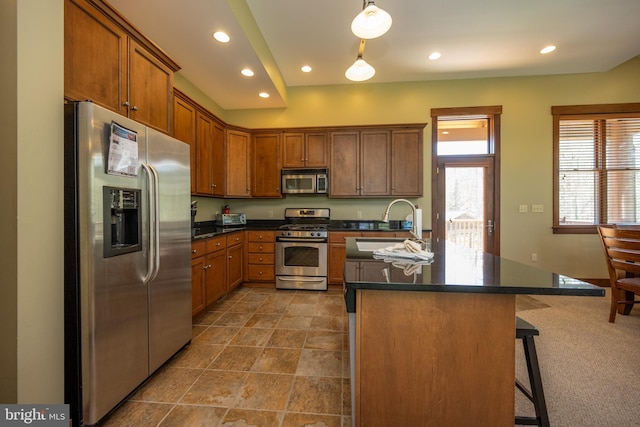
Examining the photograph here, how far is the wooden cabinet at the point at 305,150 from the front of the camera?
13.3 ft

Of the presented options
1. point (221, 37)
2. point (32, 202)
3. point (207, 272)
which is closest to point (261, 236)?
point (207, 272)

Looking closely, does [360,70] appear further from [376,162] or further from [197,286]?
[197,286]

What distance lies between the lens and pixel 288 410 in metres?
1.53

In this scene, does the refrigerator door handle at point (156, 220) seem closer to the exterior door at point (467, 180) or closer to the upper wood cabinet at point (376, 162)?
the upper wood cabinet at point (376, 162)

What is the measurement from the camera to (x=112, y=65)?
5.50ft

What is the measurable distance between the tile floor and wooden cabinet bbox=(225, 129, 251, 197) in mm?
1866

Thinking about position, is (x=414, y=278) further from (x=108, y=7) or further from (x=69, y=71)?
(x=108, y=7)

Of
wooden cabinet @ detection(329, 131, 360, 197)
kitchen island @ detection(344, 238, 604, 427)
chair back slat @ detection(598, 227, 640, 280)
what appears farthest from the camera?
wooden cabinet @ detection(329, 131, 360, 197)

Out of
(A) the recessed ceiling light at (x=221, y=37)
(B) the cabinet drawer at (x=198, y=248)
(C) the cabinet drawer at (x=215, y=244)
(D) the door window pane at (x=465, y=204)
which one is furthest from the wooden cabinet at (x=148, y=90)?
(D) the door window pane at (x=465, y=204)

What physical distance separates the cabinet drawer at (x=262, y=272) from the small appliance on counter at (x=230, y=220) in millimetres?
751

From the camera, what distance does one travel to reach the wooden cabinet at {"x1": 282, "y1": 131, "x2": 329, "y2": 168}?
4.04 meters

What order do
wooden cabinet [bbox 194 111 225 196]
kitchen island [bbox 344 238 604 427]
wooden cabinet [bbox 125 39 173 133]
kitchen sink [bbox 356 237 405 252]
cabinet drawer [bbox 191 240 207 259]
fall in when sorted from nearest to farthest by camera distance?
kitchen island [bbox 344 238 604 427]
wooden cabinet [bbox 125 39 173 133]
kitchen sink [bbox 356 237 405 252]
cabinet drawer [bbox 191 240 207 259]
wooden cabinet [bbox 194 111 225 196]

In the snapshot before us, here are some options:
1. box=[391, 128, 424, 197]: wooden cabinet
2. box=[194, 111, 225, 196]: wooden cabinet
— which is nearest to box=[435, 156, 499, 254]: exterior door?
box=[391, 128, 424, 197]: wooden cabinet

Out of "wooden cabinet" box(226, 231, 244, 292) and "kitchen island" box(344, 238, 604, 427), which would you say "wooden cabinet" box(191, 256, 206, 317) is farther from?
"kitchen island" box(344, 238, 604, 427)
